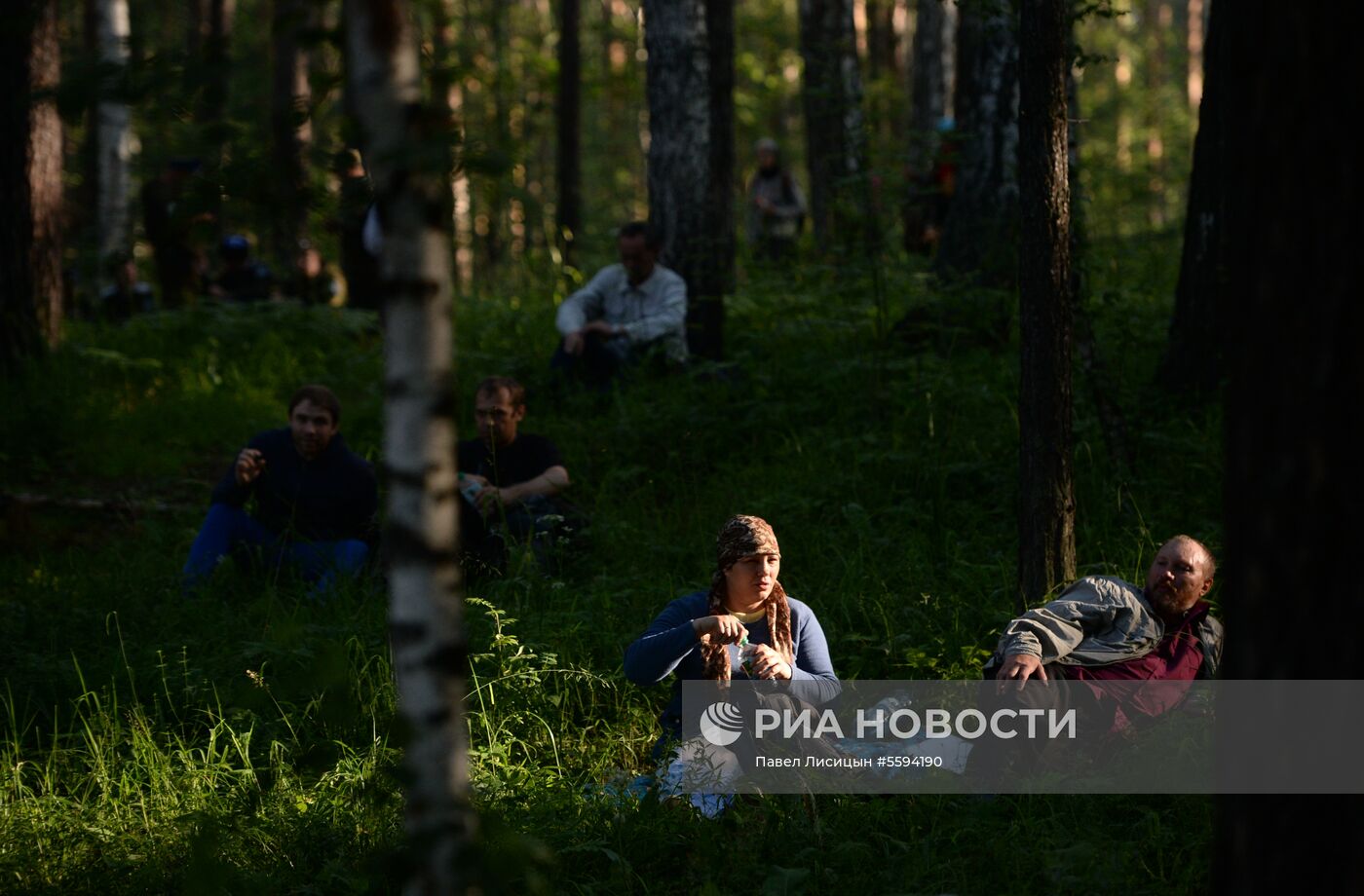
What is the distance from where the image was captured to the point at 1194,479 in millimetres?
6648

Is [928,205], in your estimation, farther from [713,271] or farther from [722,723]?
[722,723]

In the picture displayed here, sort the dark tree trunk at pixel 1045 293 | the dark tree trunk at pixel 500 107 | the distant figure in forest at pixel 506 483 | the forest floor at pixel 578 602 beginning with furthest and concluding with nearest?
the dark tree trunk at pixel 500 107, the distant figure in forest at pixel 506 483, the dark tree trunk at pixel 1045 293, the forest floor at pixel 578 602

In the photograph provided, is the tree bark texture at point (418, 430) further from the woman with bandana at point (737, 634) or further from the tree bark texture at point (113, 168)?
the tree bark texture at point (113, 168)

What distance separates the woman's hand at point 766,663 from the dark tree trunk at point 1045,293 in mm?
1407

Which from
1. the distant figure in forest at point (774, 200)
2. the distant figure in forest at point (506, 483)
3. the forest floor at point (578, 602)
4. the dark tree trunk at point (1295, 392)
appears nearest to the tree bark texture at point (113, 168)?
the forest floor at point (578, 602)

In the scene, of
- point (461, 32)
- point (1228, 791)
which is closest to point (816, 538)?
point (1228, 791)

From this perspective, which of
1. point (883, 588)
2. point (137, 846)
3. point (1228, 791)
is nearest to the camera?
point (1228, 791)

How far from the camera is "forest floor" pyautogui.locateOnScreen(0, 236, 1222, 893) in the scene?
12.8 ft

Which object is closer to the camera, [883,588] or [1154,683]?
[1154,683]

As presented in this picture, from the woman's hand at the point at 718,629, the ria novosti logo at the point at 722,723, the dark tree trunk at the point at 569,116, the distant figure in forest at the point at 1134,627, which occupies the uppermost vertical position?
the dark tree trunk at the point at 569,116

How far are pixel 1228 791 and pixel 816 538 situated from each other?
3.98 m

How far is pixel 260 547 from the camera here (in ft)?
20.7

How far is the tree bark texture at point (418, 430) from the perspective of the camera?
7.32 ft

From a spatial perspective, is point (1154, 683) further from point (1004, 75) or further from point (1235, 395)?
point (1004, 75)
